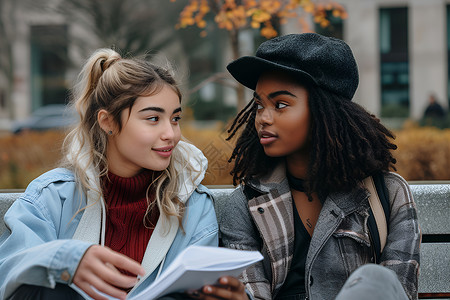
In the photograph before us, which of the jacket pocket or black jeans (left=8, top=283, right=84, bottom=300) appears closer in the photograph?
black jeans (left=8, top=283, right=84, bottom=300)

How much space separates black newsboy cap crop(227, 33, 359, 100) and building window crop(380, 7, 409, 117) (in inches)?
611

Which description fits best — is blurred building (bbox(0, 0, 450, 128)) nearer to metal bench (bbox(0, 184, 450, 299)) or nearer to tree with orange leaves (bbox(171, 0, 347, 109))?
tree with orange leaves (bbox(171, 0, 347, 109))

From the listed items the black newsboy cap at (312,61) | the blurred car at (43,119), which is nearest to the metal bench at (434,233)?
the black newsboy cap at (312,61)

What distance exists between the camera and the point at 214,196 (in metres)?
2.79

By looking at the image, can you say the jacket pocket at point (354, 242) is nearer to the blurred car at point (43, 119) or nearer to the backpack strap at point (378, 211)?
the backpack strap at point (378, 211)

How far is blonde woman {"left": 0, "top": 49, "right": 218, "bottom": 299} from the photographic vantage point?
2.30 metres

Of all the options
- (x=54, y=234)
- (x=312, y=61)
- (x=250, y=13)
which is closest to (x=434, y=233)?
(x=312, y=61)

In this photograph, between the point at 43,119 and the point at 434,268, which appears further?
the point at 43,119

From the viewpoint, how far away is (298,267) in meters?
2.34

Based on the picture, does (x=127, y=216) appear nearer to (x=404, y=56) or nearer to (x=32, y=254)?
(x=32, y=254)

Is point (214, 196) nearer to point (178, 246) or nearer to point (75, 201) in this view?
point (178, 246)

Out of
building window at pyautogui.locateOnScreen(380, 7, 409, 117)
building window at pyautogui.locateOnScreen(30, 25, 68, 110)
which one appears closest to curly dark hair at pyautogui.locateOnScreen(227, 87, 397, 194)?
building window at pyautogui.locateOnScreen(30, 25, 68, 110)

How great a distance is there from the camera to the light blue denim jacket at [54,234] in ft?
6.22

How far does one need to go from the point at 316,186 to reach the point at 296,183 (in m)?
0.16
